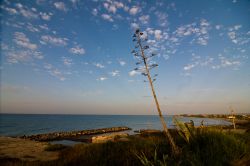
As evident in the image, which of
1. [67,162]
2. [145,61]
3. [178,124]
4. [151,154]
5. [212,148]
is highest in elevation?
[145,61]

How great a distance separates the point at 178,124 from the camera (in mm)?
7898

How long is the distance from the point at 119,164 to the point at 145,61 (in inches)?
187

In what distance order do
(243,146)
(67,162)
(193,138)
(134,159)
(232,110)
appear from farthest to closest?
(232,110) < (67,162) < (134,159) < (193,138) < (243,146)

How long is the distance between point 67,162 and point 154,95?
5804 mm

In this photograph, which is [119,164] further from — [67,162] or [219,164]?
[219,164]

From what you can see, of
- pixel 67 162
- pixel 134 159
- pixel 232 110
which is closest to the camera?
pixel 134 159

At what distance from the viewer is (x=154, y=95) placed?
27.9ft

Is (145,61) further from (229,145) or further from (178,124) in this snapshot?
(229,145)

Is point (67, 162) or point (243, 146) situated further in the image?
point (67, 162)

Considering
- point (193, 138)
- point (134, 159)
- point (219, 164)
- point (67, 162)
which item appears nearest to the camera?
point (219, 164)

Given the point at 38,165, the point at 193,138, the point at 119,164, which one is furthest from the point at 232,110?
the point at 38,165

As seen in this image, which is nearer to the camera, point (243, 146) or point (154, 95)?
point (243, 146)

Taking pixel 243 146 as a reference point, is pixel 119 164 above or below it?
below

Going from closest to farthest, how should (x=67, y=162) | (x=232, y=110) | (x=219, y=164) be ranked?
(x=219, y=164), (x=67, y=162), (x=232, y=110)
